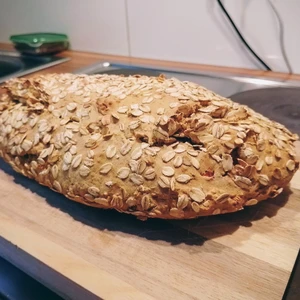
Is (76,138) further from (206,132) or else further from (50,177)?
(206,132)

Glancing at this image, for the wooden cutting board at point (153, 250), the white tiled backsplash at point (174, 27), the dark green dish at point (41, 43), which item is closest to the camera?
the wooden cutting board at point (153, 250)

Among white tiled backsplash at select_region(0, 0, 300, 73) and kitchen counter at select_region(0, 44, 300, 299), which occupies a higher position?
white tiled backsplash at select_region(0, 0, 300, 73)

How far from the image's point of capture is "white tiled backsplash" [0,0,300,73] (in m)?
1.12

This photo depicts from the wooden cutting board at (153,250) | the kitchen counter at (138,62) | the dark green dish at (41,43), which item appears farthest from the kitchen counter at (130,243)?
the dark green dish at (41,43)

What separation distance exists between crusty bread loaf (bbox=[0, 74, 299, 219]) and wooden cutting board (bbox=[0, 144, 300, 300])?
0.04m

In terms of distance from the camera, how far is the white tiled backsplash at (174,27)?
1.12 m

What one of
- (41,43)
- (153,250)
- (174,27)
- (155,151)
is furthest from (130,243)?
(41,43)

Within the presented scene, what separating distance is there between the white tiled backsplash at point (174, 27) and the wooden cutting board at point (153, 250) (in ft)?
2.02

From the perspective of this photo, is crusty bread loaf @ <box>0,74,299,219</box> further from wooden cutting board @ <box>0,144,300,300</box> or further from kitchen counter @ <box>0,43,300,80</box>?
kitchen counter @ <box>0,43,300,80</box>

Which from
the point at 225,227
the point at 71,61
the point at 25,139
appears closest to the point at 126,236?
the point at 225,227

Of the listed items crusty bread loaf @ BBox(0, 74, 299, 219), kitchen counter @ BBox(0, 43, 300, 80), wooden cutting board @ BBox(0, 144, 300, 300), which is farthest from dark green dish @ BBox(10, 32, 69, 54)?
wooden cutting board @ BBox(0, 144, 300, 300)

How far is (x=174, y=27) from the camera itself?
128 cm

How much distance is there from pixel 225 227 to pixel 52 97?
1.34 feet

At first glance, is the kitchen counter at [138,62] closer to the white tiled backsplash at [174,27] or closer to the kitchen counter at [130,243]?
the white tiled backsplash at [174,27]
